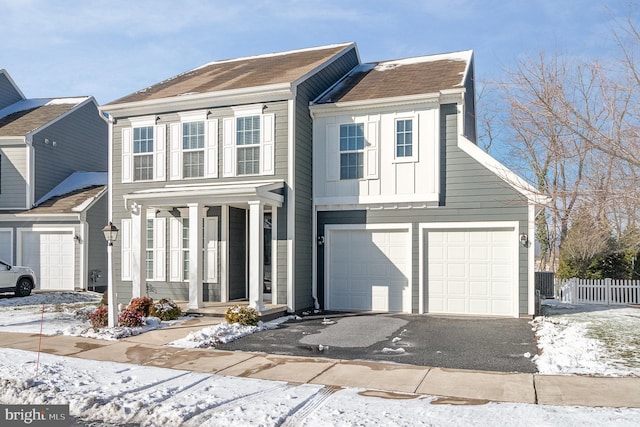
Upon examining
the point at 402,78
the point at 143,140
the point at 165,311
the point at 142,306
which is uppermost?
the point at 402,78

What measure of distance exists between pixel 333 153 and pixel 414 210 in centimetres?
264

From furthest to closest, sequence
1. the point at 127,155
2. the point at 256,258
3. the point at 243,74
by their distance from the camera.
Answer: the point at 243,74 → the point at 127,155 → the point at 256,258

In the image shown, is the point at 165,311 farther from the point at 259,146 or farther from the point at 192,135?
the point at 192,135

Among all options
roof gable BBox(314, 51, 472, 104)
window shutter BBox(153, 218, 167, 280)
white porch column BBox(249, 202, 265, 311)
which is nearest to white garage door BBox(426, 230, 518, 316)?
roof gable BBox(314, 51, 472, 104)

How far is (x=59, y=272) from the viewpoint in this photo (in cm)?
2033

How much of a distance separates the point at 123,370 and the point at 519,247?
9.25 metres

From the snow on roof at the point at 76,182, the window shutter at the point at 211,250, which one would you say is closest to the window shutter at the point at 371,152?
the window shutter at the point at 211,250

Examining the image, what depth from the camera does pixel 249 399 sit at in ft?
21.2

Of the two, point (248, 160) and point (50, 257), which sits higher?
point (248, 160)

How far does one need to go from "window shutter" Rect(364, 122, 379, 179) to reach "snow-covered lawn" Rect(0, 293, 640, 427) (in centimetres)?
635

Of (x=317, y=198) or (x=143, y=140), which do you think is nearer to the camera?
(x=317, y=198)

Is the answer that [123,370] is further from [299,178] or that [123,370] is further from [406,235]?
[406,235]

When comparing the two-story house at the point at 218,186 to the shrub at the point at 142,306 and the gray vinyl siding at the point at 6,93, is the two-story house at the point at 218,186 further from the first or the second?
the gray vinyl siding at the point at 6,93

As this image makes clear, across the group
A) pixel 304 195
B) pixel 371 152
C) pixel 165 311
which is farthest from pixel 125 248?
pixel 371 152
